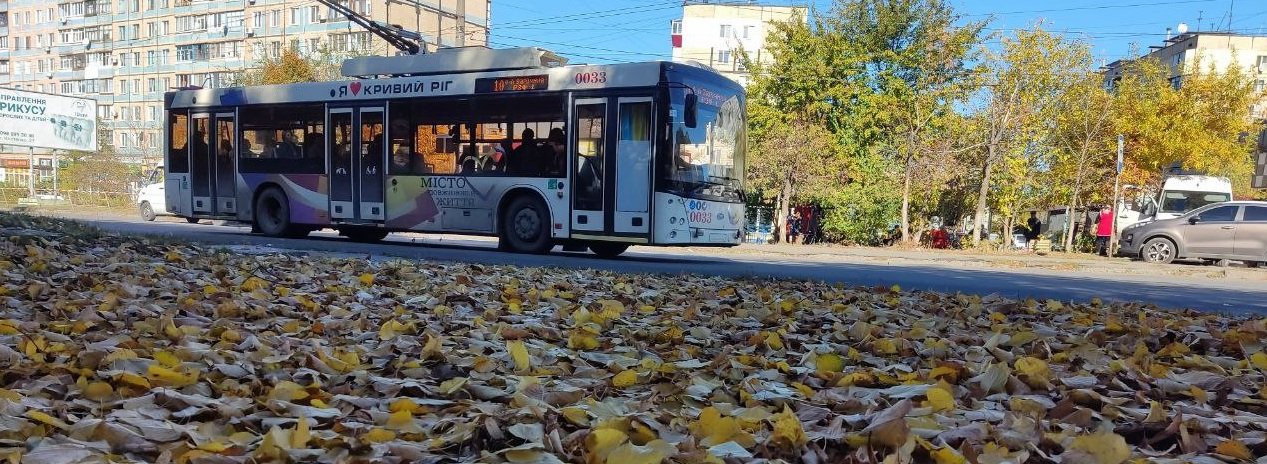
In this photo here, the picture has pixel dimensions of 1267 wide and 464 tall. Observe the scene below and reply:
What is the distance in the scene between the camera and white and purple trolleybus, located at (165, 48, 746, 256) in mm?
12773

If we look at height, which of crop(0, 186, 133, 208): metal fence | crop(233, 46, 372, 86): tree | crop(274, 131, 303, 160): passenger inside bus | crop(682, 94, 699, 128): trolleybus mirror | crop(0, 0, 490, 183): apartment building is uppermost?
crop(0, 0, 490, 183): apartment building

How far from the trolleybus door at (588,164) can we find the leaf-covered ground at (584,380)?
23.8 feet

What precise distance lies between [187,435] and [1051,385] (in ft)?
9.37

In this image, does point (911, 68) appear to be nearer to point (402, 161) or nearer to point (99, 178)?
point (402, 161)

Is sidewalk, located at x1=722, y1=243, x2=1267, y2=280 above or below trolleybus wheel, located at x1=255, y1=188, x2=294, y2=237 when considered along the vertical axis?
below

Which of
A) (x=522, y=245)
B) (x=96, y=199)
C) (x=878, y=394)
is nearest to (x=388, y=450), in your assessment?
(x=878, y=394)

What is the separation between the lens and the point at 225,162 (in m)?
16.9

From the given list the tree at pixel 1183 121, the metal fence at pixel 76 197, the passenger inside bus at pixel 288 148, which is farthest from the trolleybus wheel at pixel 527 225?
the metal fence at pixel 76 197

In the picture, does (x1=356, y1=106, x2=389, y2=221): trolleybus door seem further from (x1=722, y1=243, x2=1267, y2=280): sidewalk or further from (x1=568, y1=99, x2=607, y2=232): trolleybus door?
(x1=722, y1=243, x2=1267, y2=280): sidewalk

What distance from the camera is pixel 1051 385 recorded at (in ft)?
10.2

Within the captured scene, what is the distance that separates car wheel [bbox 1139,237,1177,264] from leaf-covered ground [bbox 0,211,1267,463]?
1591cm

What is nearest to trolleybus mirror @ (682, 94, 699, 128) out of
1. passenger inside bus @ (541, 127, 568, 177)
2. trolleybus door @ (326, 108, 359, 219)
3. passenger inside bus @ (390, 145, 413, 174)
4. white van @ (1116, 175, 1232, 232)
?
passenger inside bus @ (541, 127, 568, 177)

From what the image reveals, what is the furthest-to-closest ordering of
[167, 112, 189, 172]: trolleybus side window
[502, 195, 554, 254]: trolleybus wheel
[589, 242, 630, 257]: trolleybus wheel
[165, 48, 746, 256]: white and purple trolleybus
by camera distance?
[167, 112, 189, 172]: trolleybus side window
[589, 242, 630, 257]: trolleybus wheel
[502, 195, 554, 254]: trolleybus wheel
[165, 48, 746, 256]: white and purple trolleybus

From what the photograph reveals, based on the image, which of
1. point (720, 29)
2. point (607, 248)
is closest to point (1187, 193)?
point (607, 248)
